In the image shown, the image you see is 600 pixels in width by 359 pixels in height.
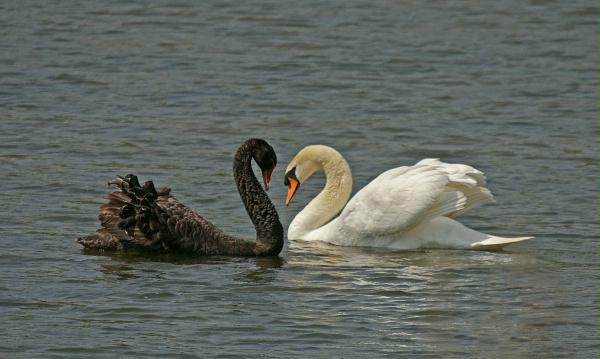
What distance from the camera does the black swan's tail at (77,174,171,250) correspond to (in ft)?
36.7

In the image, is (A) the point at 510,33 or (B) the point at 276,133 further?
(A) the point at 510,33

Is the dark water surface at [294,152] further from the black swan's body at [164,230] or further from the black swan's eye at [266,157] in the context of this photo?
the black swan's eye at [266,157]

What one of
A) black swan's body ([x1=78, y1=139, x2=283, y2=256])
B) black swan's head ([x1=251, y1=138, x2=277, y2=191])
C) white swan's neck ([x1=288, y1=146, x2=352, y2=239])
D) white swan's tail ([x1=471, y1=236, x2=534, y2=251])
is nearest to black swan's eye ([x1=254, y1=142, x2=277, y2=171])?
black swan's head ([x1=251, y1=138, x2=277, y2=191])

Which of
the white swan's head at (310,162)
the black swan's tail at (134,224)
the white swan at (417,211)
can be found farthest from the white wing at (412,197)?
the black swan's tail at (134,224)

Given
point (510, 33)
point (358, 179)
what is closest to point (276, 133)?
point (358, 179)

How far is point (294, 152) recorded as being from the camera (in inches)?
584

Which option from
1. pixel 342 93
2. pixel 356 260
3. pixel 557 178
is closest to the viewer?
pixel 356 260

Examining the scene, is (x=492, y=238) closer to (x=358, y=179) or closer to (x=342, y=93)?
(x=358, y=179)

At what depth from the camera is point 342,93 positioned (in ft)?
57.9

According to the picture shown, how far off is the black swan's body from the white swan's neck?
102 cm

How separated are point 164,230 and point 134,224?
0.24 meters

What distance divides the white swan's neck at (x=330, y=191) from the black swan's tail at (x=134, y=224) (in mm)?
1523

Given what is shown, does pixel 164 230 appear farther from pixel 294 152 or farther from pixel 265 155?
pixel 294 152

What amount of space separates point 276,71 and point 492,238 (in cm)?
781
